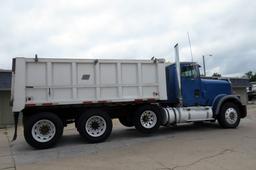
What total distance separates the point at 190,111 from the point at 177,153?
4374mm

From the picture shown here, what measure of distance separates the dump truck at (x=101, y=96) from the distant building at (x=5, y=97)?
1048 cm

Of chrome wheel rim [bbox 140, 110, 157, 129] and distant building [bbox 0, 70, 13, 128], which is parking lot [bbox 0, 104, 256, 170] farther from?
distant building [bbox 0, 70, 13, 128]

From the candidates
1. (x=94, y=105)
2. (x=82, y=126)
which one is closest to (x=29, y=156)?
(x=82, y=126)

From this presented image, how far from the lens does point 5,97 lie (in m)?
19.7

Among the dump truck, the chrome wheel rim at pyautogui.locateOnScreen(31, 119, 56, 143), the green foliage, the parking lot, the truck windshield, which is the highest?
the green foliage

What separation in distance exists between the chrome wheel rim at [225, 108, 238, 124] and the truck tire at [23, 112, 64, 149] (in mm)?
6776

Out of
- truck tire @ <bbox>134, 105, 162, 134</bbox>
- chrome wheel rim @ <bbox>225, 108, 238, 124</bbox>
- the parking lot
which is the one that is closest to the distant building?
the parking lot

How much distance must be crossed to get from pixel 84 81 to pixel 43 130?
2.04m

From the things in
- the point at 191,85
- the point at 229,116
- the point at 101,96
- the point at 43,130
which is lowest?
the point at 43,130

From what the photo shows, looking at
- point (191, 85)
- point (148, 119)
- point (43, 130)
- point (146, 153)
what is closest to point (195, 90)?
point (191, 85)

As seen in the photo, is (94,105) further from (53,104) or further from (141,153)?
(141,153)

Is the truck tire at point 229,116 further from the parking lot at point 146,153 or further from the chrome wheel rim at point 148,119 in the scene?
the chrome wheel rim at point 148,119

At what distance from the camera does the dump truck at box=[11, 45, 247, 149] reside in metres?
9.34

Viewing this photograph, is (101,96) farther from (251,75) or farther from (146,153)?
(251,75)
